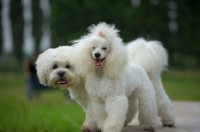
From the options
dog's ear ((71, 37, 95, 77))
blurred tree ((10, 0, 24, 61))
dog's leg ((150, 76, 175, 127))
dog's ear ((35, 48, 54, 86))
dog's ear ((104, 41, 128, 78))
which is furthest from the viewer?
blurred tree ((10, 0, 24, 61))

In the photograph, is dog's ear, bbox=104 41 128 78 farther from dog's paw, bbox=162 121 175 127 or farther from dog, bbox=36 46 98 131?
dog's paw, bbox=162 121 175 127

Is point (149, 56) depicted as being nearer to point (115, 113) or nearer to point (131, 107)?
point (131, 107)

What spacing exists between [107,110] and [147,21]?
25183mm

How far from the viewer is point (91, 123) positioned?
5.98 meters

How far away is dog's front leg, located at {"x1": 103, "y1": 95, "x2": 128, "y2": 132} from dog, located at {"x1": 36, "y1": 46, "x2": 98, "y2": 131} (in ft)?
1.81

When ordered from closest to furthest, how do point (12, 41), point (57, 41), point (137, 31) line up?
point (137, 31)
point (57, 41)
point (12, 41)

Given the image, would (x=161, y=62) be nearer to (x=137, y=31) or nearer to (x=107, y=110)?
(x=107, y=110)

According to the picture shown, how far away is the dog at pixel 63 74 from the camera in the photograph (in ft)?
19.3

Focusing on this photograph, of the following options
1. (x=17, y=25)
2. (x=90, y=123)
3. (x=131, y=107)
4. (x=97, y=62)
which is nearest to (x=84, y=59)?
(x=97, y=62)

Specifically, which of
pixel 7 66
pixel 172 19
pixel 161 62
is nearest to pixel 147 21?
pixel 172 19

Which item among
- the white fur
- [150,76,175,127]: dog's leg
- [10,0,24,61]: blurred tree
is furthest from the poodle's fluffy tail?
[10,0,24,61]: blurred tree

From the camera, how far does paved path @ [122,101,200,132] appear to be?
638 centimetres

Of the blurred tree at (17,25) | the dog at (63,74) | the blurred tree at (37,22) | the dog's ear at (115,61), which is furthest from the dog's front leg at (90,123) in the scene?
the blurred tree at (17,25)

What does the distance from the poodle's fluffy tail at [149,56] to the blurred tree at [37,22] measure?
3324cm
